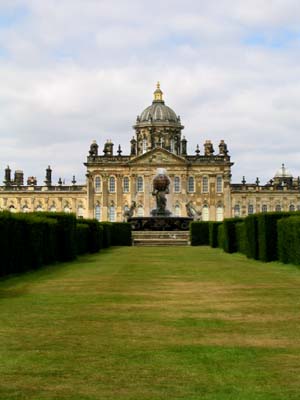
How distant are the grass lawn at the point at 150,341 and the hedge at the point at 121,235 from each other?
33.1m

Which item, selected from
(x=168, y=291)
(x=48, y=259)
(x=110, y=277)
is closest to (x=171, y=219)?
(x=48, y=259)

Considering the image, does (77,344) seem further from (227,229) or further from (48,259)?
(227,229)

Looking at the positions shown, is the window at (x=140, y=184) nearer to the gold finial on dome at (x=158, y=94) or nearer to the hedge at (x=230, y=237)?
the gold finial on dome at (x=158, y=94)

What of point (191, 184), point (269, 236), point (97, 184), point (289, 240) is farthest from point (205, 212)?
point (289, 240)

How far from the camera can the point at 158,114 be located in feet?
320

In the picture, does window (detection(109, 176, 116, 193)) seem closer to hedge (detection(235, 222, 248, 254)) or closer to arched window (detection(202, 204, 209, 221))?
arched window (detection(202, 204, 209, 221))

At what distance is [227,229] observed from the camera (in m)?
34.1

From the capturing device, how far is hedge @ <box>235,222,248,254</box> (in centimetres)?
3067

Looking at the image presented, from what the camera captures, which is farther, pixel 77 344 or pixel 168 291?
pixel 168 291

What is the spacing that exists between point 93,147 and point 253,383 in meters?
84.5

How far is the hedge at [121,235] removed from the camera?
48656mm

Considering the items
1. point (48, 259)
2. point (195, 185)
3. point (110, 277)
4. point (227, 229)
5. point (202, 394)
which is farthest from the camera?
point (195, 185)

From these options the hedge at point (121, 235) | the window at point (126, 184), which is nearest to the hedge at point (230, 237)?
the hedge at point (121, 235)

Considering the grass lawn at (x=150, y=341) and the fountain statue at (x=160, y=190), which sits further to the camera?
the fountain statue at (x=160, y=190)
